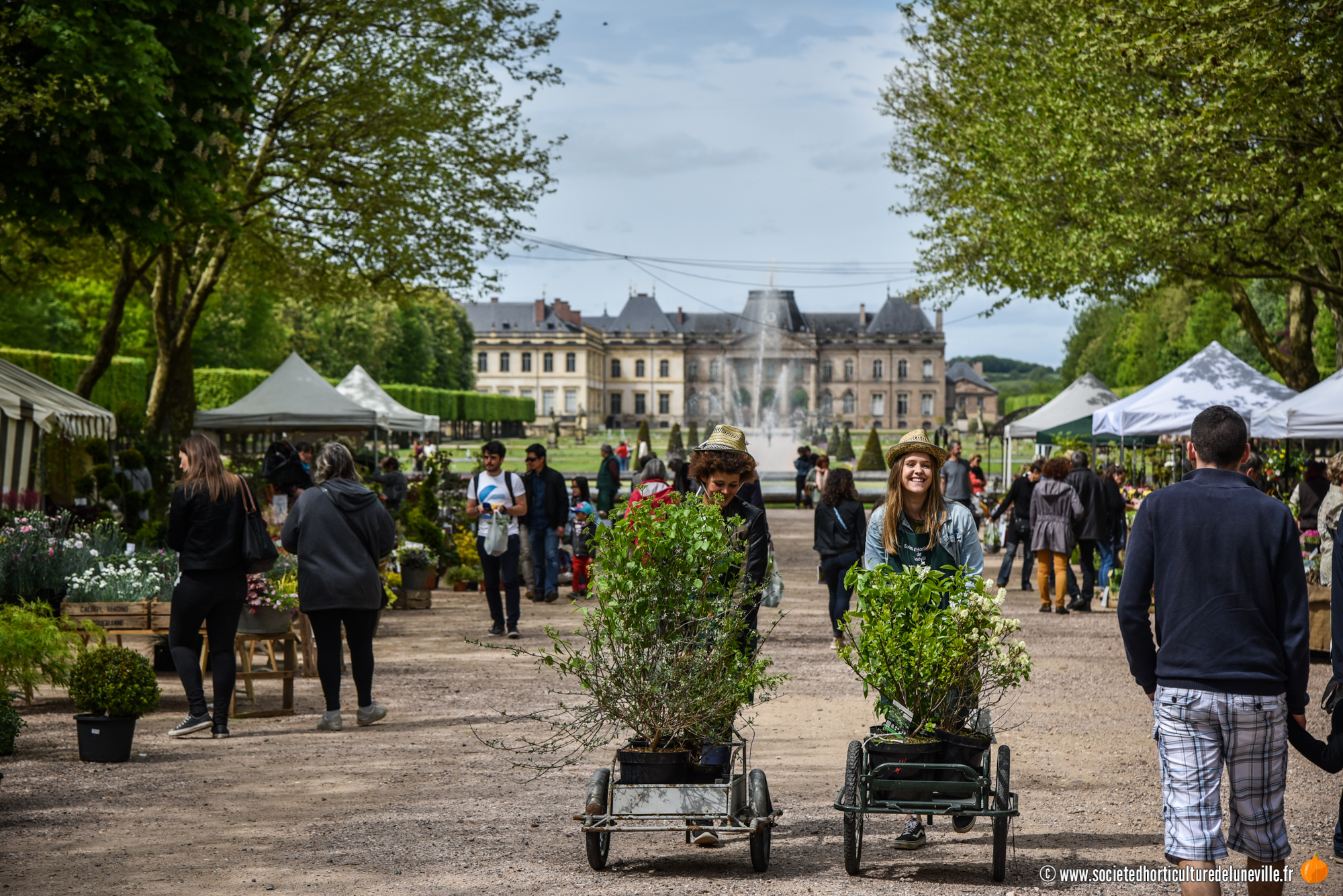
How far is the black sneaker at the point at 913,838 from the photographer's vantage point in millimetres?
4820

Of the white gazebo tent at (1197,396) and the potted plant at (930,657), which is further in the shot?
the white gazebo tent at (1197,396)

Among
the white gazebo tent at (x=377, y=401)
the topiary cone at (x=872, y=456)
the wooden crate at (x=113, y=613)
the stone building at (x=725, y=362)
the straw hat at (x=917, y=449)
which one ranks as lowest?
the wooden crate at (x=113, y=613)

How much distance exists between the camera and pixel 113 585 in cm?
771

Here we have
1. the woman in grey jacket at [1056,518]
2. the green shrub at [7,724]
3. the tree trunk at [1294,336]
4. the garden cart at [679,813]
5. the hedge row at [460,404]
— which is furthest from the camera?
the hedge row at [460,404]

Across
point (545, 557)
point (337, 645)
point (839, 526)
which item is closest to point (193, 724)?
point (337, 645)

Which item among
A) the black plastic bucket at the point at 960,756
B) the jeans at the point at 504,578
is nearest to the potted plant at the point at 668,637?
the black plastic bucket at the point at 960,756

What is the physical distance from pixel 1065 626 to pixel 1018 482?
2.58 meters

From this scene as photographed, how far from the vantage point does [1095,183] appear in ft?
57.3

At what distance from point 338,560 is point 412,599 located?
6440mm

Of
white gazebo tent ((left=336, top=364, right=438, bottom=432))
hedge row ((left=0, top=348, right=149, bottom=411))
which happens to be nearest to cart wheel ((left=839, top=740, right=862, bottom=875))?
white gazebo tent ((left=336, top=364, right=438, bottom=432))

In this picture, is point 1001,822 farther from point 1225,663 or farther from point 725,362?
point 725,362

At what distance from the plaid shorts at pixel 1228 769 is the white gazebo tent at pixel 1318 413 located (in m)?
10.6

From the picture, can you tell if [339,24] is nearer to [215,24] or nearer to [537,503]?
[215,24]

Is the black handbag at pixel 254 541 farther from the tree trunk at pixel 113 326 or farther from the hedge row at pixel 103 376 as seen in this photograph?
the hedge row at pixel 103 376
